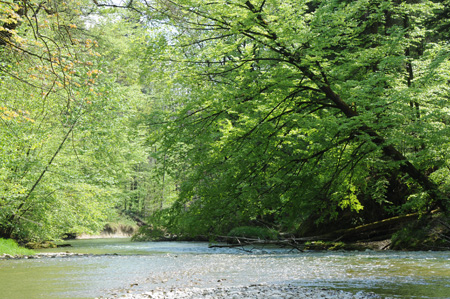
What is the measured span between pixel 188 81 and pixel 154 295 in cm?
708

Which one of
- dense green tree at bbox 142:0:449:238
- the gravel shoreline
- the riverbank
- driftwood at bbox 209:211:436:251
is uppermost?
dense green tree at bbox 142:0:449:238

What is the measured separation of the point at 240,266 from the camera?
9992 mm

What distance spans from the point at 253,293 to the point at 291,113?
5964mm

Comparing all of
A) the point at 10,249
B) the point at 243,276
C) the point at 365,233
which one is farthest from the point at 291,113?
the point at 10,249

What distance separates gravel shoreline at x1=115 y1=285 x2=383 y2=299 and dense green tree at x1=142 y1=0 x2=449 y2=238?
13.1ft

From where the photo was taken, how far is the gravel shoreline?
5676 millimetres

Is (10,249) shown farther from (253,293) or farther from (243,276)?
(253,293)

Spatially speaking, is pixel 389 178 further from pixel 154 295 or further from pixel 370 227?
pixel 154 295

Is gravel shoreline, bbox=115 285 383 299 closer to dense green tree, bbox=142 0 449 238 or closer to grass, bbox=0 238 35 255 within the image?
dense green tree, bbox=142 0 449 238

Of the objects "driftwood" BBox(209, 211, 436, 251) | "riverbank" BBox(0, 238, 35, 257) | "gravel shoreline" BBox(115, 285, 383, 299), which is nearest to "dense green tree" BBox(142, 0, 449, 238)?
"driftwood" BBox(209, 211, 436, 251)

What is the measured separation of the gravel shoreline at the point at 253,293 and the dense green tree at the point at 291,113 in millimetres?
3998

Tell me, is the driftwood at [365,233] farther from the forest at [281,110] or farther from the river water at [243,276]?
the river water at [243,276]

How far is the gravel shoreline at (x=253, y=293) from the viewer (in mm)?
5676

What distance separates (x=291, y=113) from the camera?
10.8m
